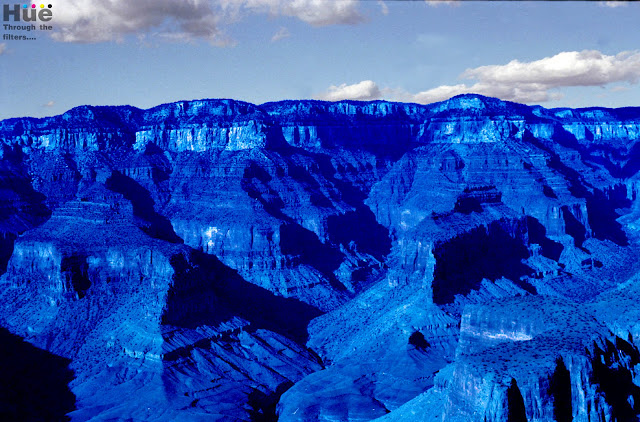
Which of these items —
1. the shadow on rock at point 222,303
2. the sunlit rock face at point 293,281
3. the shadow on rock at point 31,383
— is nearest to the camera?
the sunlit rock face at point 293,281

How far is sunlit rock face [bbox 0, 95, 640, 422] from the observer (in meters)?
58.6

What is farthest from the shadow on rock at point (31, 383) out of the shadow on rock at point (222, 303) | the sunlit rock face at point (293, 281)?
the shadow on rock at point (222, 303)

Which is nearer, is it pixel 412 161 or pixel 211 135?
pixel 211 135

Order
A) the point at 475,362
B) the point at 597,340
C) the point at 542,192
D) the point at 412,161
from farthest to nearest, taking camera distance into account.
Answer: the point at 412,161, the point at 542,192, the point at 597,340, the point at 475,362

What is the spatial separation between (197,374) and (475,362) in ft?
121

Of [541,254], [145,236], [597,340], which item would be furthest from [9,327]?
[541,254]

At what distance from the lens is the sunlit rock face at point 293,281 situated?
192 feet

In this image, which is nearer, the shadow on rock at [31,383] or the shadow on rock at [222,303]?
the shadow on rock at [31,383]

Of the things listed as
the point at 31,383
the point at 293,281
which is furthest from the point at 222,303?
the point at 293,281

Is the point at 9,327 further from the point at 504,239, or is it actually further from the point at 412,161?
the point at 412,161

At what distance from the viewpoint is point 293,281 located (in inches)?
4594

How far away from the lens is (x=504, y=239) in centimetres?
11275

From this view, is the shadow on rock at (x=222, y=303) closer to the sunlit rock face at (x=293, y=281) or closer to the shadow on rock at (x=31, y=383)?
the sunlit rock face at (x=293, y=281)

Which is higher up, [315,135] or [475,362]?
[315,135]
